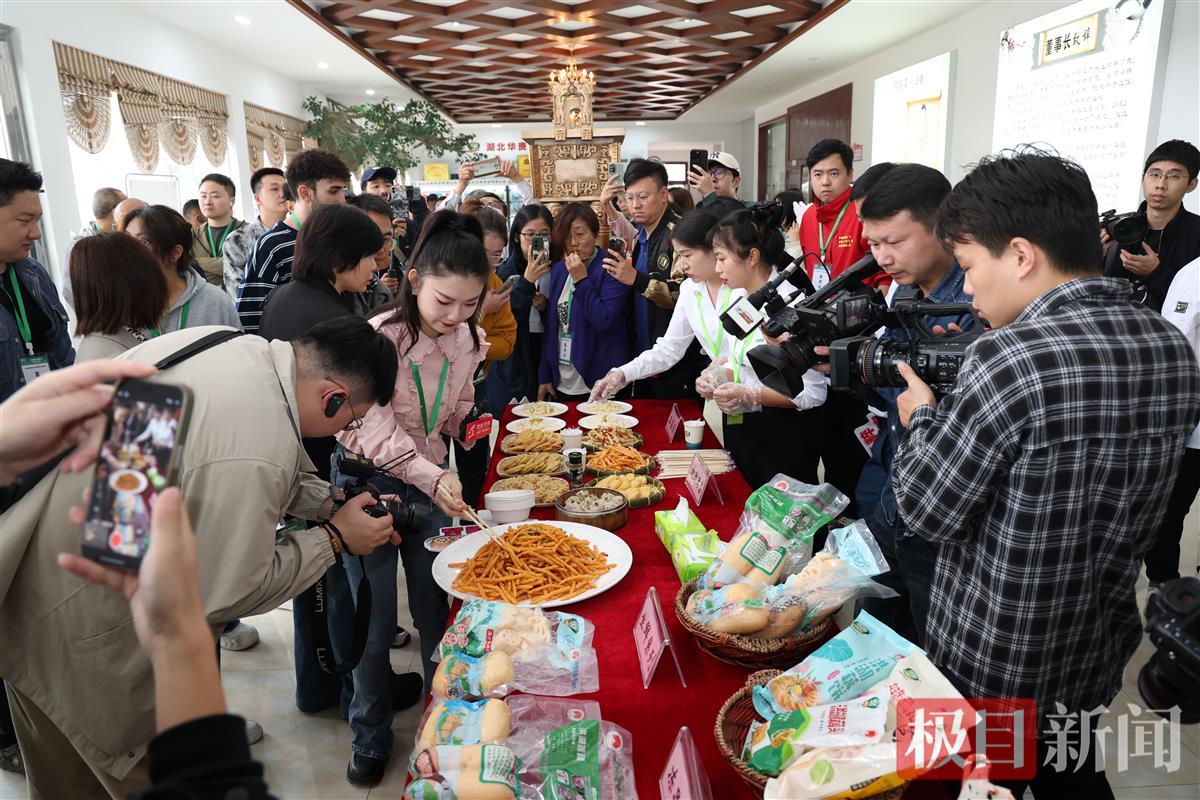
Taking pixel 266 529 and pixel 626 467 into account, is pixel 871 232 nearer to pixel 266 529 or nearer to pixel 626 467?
pixel 626 467

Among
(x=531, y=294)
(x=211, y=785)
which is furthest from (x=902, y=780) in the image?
(x=531, y=294)

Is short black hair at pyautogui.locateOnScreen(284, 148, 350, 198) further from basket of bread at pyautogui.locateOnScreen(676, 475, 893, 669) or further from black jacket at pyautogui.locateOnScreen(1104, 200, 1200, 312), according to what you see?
black jacket at pyautogui.locateOnScreen(1104, 200, 1200, 312)

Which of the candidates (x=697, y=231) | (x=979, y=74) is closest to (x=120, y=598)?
(x=697, y=231)

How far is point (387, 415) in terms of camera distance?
5.81 feet

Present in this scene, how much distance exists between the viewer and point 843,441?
2.71 metres

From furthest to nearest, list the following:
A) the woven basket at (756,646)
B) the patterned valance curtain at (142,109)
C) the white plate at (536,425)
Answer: the patterned valance curtain at (142,109) < the white plate at (536,425) < the woven basket at (756,646)

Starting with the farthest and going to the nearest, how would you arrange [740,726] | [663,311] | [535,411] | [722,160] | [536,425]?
[722,160] → [663,311] → [535,411] → [536,425] → [740,726]

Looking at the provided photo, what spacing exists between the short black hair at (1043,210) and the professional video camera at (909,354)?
0.19 m

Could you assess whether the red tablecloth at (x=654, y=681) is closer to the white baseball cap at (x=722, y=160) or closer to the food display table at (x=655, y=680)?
the food display table at (x=655, y=680)

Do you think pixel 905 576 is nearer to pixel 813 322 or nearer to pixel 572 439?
pixel 813 322

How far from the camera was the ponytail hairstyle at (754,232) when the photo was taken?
7.36 feet

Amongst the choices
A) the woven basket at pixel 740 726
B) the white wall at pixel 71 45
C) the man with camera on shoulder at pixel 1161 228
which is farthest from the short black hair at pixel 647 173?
the white wall at pixel 71 45

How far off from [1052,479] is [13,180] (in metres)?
2.82

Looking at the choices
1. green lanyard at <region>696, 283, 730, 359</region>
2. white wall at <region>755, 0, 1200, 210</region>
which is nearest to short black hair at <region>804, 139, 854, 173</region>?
white wall at <region>755, 0, 1200, 210</region>
